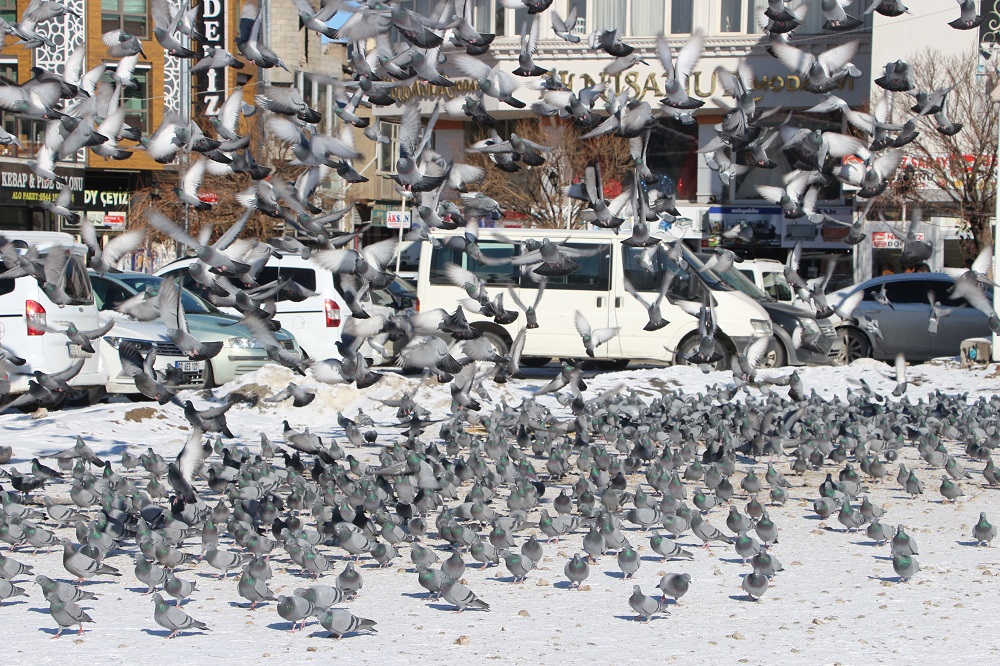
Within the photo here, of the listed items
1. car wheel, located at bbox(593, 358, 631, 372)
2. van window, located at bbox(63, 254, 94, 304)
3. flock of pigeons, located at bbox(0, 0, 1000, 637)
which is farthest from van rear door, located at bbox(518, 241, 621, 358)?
flock of pigeons, located at bbox(0, 0, 1000, 637)

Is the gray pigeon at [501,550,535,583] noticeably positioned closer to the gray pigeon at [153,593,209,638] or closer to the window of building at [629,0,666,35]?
the gray pigeon at [153,593,209,638]

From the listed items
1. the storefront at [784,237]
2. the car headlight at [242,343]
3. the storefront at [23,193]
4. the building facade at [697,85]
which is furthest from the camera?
the storefront at [23,193]

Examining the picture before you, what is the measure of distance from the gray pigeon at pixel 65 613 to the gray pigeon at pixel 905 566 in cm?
349

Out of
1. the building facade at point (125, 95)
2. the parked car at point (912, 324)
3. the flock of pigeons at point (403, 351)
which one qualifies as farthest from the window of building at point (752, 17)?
the flock of pigeons at point (403, 351)

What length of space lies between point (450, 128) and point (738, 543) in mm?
33515

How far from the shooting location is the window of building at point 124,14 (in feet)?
132

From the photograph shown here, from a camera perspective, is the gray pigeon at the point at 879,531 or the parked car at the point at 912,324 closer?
the gray pigeon at the point at 879,531

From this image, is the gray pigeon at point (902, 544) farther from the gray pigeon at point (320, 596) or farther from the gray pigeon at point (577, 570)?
the gray pigeon at point (320, 596)

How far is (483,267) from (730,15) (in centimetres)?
2368

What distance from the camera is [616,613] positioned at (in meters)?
5.12

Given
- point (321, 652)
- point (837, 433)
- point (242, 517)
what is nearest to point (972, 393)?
point (837, 433)

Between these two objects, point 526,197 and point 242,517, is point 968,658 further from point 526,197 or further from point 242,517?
point 526,197

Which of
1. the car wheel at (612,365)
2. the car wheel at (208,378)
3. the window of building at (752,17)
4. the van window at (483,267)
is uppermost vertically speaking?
the window of building at (752,17)

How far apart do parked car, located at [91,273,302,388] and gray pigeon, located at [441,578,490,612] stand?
8039 millimetres
